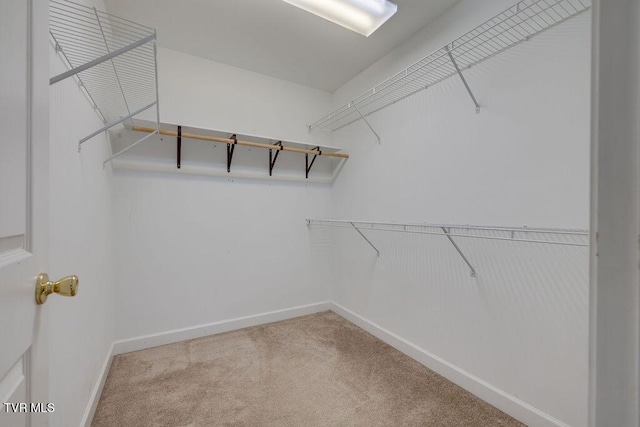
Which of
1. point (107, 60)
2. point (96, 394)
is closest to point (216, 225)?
point (96, 394)

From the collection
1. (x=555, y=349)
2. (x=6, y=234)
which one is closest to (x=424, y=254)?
(x=555, y=349)

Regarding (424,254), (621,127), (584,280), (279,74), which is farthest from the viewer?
(279,74)

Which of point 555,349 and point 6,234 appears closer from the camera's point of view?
point 6,234

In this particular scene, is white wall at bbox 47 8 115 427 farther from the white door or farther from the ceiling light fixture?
the ceiling light fixture

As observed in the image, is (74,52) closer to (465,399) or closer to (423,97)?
(423,97)

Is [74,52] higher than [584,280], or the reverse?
[74,52]

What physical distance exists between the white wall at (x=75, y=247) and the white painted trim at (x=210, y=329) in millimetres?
367

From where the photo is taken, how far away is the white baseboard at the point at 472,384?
4.31ft

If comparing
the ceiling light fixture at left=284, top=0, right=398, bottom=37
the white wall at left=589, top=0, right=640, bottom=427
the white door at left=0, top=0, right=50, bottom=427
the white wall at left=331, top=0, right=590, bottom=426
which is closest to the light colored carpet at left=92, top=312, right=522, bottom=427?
the white wall at left=331, top=0, right=590, bottom=426

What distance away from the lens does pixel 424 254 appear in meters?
1.89

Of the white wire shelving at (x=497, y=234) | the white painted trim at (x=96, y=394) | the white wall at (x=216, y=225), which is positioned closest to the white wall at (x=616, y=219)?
the white wire shelving at (x=497, y=234)

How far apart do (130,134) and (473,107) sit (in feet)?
7.96

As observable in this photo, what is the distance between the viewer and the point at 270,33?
1959mm

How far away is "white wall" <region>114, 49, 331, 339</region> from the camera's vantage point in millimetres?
2068
